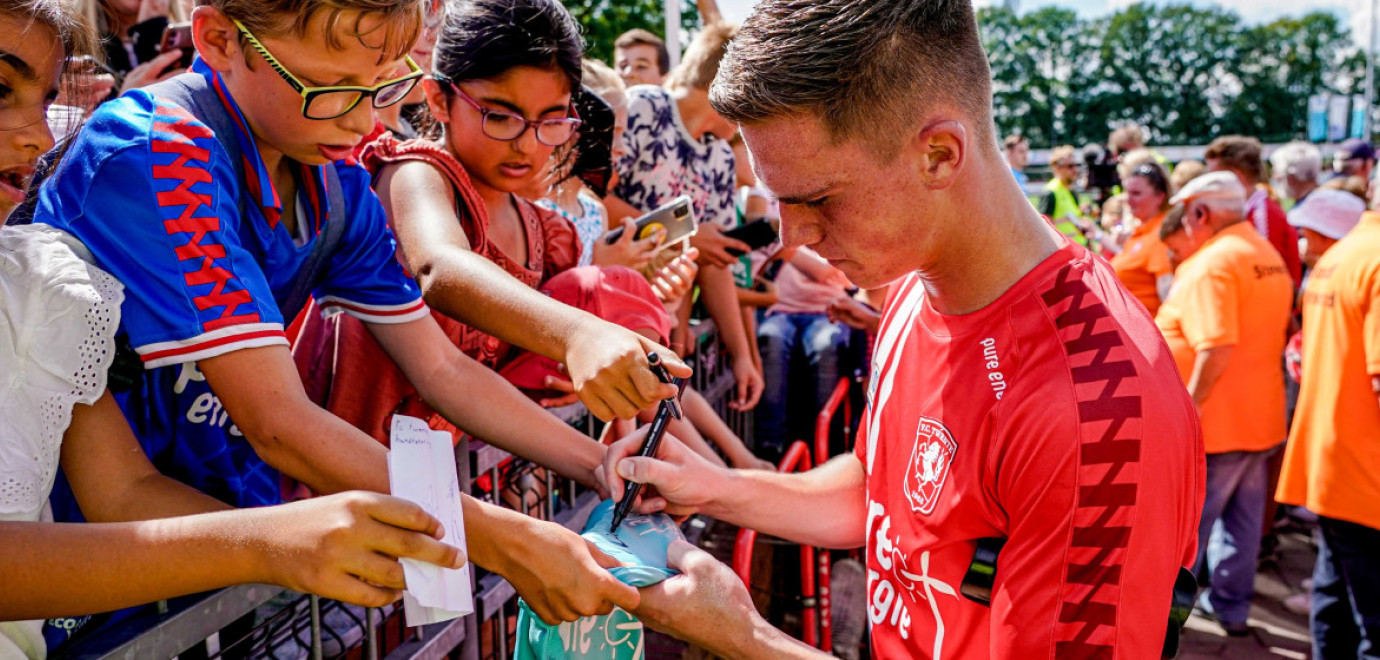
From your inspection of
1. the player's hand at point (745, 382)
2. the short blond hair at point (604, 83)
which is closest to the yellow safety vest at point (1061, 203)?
the player's hand at point (745, 382)

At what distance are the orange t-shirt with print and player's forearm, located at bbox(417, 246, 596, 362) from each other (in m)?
5.56

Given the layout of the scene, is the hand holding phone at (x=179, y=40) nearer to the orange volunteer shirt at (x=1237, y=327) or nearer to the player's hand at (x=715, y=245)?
the player's hand at (x=715, y=245)

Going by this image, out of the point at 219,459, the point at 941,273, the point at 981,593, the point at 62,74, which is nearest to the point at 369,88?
the point at 62,74

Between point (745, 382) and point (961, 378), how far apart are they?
118 inches

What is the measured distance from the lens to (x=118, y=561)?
1128mm

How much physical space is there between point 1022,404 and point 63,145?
5.60ft

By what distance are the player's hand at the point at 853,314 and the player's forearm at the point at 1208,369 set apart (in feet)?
5.63

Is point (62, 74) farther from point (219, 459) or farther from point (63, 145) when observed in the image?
point (219, 459)

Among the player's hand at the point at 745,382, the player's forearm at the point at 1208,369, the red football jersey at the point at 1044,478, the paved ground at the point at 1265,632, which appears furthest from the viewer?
the paved ground at the point at 1265,632

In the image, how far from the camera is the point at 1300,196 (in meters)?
8.56

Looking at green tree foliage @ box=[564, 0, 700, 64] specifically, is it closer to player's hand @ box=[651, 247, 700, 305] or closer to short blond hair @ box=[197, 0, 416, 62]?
player's hand @ box=[651, 247, 700, 305]

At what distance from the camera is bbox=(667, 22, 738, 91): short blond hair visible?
4.27 meters

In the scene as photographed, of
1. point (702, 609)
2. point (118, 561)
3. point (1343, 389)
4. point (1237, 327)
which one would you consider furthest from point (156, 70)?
point (1237, 327)

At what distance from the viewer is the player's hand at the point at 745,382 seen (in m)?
4.58
